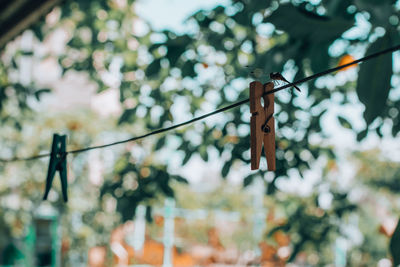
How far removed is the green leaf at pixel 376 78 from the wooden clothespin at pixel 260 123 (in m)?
0.27

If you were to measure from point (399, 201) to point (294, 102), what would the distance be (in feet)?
31.5

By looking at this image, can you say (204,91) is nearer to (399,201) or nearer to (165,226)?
(165,226)

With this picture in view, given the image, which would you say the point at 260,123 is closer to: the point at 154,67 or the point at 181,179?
the point at 154,67

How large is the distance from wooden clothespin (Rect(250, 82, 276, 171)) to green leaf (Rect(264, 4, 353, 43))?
303 mm

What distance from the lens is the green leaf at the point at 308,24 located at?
40.1 inches

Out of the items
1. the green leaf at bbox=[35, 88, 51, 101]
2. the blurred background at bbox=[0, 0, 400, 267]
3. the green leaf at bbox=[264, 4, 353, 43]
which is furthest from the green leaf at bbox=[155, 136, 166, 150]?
the green leaf at bbox=[264, 4, 353, 43]

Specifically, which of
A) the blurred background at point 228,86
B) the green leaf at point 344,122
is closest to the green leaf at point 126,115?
the blurred background at point 228,86

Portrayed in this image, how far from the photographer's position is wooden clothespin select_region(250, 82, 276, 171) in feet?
2.55

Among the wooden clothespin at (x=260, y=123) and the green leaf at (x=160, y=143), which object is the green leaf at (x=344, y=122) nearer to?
the green leaf at (x=160, y=143)

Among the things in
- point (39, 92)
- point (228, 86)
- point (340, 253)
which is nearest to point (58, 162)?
point (228, 86)

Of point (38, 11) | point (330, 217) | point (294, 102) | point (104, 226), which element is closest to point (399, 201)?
point (104, 226)

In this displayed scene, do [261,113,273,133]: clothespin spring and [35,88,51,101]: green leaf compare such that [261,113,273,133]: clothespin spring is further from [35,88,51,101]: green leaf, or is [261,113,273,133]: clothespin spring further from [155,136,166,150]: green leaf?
[35,88,51,101]: green leaf

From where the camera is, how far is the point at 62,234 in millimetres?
5840

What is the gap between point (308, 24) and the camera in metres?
1.05
